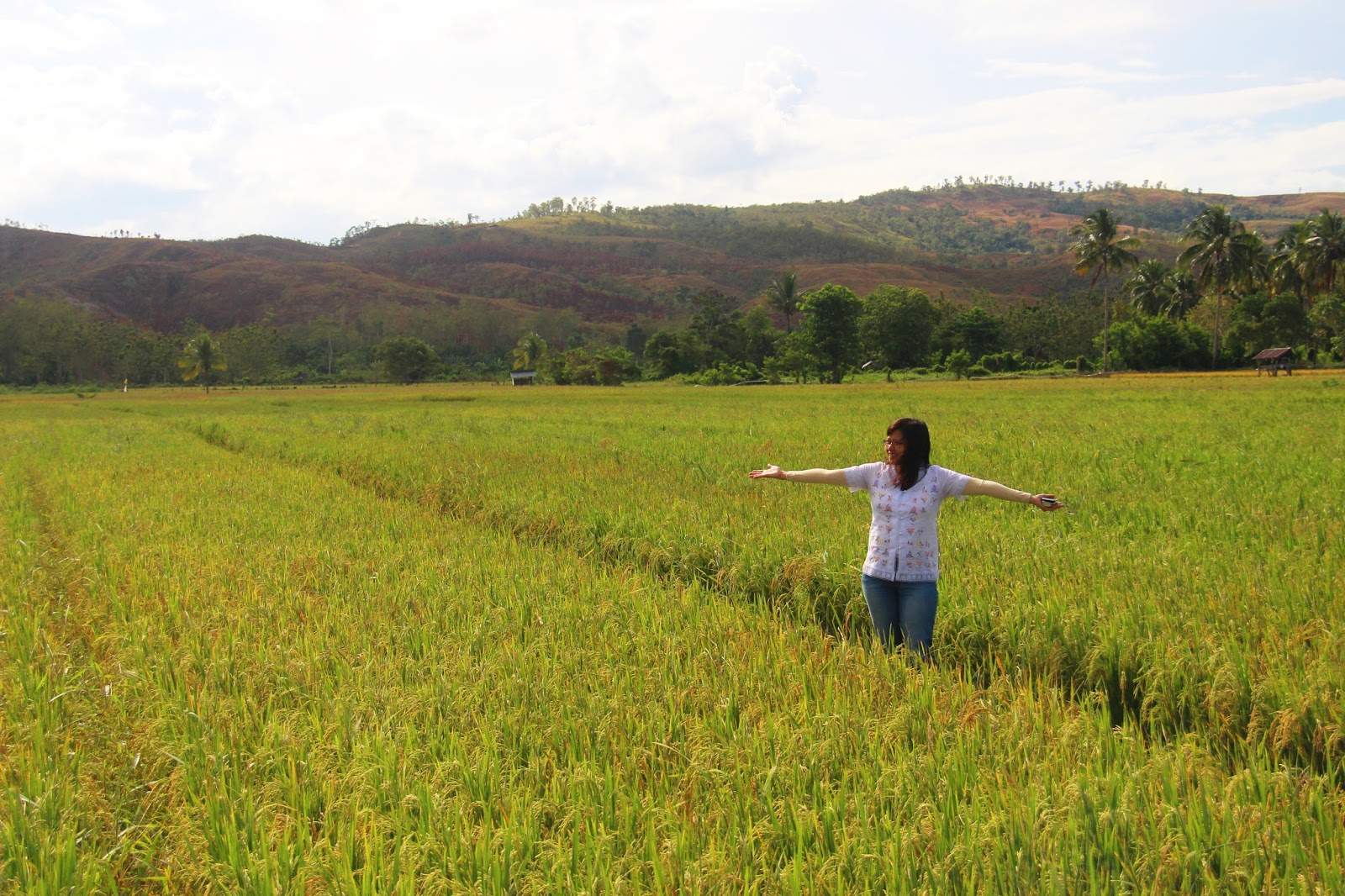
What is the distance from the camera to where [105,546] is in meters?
8.20

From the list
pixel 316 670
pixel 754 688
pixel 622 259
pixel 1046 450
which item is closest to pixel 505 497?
pixel 316 670

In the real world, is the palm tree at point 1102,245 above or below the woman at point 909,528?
above

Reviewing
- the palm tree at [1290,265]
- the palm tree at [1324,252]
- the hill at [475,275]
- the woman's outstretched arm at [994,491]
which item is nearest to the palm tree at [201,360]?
the hill at [475,275]

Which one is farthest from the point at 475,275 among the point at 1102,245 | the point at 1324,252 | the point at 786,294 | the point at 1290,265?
the point at 1324,252

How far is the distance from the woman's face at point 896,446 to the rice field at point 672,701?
1.06m

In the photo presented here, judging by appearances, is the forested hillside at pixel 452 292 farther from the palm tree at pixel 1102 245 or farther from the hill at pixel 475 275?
the palm tree at pixel 1102 245

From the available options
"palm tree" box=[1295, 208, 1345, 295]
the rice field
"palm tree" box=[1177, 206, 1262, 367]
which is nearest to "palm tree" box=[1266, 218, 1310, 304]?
"palm tree" box=[1295, 208, 1345, 295]

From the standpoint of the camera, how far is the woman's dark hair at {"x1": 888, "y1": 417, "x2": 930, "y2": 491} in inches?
187

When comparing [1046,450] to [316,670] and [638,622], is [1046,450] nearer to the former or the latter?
[638,622]

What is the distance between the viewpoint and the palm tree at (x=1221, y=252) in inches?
2292

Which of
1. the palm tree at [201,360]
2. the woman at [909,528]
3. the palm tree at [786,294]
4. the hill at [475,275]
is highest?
the hill at [475,275]

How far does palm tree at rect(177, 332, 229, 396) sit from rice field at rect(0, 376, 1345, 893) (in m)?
72.3

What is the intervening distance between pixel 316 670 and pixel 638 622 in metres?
1.81

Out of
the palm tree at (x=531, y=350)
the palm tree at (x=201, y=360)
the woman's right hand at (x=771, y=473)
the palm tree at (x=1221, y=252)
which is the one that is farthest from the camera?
the palm tree at (x=531, y=350)
